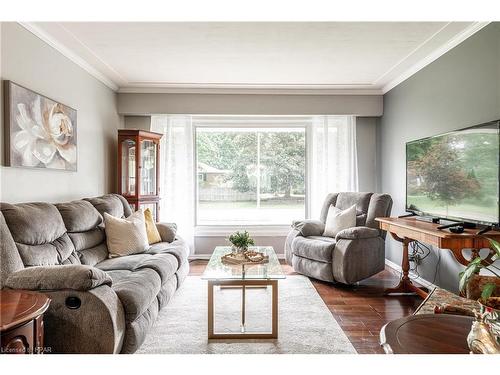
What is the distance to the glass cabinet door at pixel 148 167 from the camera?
15.8ft

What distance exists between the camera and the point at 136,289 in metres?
2.39

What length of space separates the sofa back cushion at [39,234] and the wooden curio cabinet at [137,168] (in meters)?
1.86

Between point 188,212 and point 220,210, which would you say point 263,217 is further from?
point 188,212

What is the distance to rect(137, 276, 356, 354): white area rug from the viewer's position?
247 centimetres

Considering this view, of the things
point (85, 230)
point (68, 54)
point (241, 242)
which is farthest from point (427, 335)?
point (68, 54)

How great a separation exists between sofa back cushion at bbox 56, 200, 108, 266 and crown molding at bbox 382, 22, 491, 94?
3736 millimetres

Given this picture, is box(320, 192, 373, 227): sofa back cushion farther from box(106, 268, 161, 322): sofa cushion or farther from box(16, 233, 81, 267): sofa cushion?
box(16, 233, 81, 267): sofa cushion

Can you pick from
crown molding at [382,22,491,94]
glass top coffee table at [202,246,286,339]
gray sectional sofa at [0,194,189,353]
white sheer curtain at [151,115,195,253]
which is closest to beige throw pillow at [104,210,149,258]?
gray sectional sofa at [0,194,189,353]

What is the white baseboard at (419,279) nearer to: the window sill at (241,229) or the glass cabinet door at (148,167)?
the window sill at (241,229)

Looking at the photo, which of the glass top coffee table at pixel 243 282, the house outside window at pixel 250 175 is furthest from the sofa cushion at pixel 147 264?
the house outside window at pixel 250 175

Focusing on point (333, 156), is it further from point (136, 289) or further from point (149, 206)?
point (136, 289)

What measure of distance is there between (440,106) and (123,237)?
3470mm
